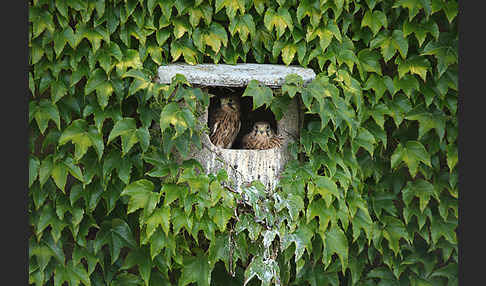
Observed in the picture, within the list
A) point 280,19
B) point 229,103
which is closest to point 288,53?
point 280,19

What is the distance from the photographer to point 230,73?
3.31 meters

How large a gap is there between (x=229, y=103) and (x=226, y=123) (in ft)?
0.36

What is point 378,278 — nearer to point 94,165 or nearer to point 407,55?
point 407,55

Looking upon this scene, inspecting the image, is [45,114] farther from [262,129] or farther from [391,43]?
[391,43]

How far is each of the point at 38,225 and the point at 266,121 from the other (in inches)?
47.8

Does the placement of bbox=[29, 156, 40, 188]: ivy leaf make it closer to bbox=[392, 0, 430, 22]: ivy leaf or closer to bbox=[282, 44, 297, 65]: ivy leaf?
bbox=[282, 44, 297, 65]: ivy leaf

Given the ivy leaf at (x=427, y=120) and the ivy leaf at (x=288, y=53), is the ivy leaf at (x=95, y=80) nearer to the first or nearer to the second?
the ivy leaf at (x=288, y=53)

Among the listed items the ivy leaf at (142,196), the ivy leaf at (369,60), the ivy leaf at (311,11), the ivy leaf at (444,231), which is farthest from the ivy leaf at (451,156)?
the ivy leaf at (142,196)

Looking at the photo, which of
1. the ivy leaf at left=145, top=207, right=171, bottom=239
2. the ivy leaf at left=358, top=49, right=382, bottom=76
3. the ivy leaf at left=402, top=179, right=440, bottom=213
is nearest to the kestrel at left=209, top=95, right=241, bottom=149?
the ivy leaf at left=145, top=207, right=171, bottom=239

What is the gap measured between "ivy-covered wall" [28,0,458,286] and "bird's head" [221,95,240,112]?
0.63 feet

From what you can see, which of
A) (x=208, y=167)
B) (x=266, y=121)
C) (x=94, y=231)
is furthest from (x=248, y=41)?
(x=94, y=231)

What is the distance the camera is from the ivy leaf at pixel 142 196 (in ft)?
10.7

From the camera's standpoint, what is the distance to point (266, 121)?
12.2 feet

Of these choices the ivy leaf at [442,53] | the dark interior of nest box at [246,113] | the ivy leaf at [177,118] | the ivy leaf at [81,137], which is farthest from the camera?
the dark interior of nest box at [246,113]
